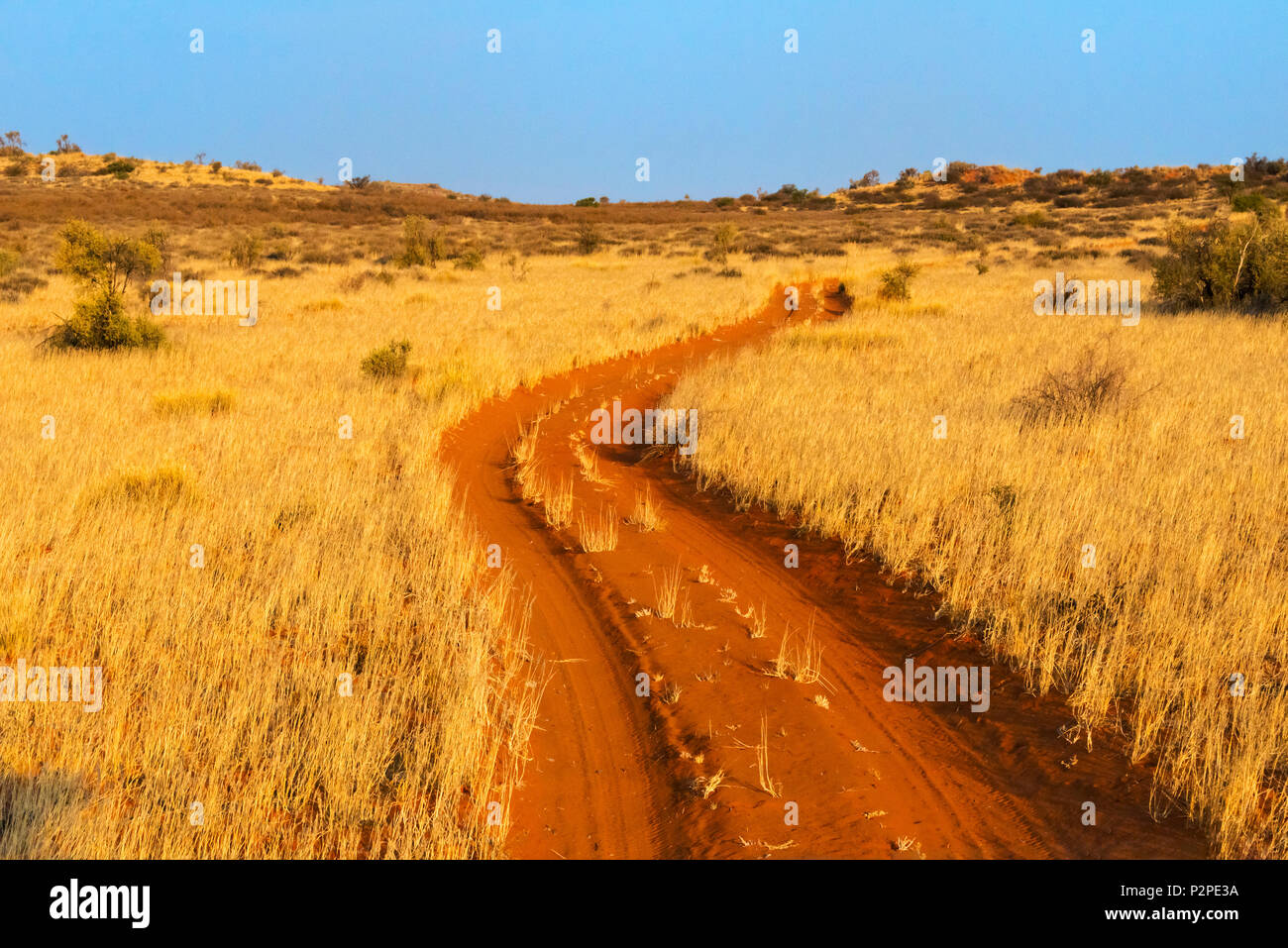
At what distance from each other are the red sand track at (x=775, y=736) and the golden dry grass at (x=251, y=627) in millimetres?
372

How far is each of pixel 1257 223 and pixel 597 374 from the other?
590 inches

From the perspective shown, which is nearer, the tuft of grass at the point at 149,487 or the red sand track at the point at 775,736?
the red sand track at the point at 775,736

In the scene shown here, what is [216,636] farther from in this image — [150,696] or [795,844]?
[795,844]

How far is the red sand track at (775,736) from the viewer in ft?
12.3

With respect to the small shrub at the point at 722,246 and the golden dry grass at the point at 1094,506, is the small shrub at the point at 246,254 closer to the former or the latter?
the small shrub at the point at 722,246

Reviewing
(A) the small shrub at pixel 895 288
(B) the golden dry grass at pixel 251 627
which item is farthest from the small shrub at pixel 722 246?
(B) the golden dry grass at pixel 251 627

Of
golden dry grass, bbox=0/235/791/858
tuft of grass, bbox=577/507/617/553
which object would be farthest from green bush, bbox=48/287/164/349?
tuft of grass, bbox=577/507/617/553

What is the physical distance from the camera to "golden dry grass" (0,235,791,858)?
12.0ft

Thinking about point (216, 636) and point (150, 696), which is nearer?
point (150, 696)

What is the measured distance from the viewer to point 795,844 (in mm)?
3678

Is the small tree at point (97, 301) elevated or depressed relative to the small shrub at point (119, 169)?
depressed

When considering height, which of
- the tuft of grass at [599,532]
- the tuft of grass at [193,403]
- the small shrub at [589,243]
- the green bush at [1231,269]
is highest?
the small shrub at [589,243]
